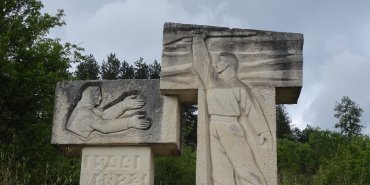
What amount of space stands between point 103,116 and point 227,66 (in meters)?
1.76

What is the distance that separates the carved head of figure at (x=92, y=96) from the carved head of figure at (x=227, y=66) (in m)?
1.63

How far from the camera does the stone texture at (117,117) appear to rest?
6.84 m

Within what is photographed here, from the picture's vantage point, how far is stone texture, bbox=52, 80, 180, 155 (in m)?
6.84

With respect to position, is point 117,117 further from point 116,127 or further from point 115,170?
point 115,170

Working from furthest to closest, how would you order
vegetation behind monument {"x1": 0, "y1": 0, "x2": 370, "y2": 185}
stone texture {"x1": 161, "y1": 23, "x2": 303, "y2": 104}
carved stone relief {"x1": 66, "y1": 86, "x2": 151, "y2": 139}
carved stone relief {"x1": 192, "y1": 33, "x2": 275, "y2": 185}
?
vegetation behind monument {"x1": 0, "y1": 0, "x2": 370, "y2": 185}, carved stone relief {"x1": 66, "y1": 86, "x2": 151, "y2": 139}, stone texture {"x1": 161, "y1": 23, "x2": 303, "y2": 104}, carved stone relief {"x1": 192, "y1": 33, "x2": 275, "y2": 185}

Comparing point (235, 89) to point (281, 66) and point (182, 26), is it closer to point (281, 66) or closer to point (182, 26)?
point (281, 66)

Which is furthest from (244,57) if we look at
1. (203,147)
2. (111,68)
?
(111,68)

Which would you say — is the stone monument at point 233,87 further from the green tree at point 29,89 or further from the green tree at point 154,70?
the green tree at point 154,70

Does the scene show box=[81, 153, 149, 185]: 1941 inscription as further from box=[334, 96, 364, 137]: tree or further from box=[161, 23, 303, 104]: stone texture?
box=[334, 96, 364, 137]: tree

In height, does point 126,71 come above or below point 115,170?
above

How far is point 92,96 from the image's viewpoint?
7.16 m

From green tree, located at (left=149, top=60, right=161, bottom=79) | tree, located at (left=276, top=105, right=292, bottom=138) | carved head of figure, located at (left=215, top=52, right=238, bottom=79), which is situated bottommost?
carved head of figure, located at (left=215, top=52, right=238, bottom=79)

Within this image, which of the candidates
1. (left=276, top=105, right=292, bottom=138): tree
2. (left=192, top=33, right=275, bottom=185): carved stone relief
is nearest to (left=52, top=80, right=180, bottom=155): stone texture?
(left=192, top=33, right=275, bottom=185): carved stone relief

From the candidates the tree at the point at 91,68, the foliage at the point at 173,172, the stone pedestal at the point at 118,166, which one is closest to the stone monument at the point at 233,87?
the stone pedestal at the point at 118,166
